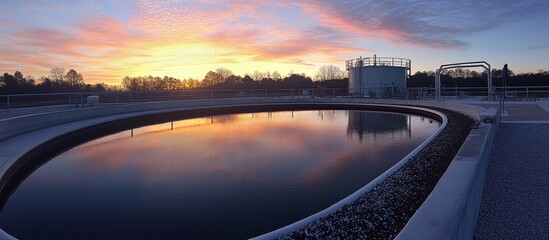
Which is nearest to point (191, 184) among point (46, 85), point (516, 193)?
point (516, 193)

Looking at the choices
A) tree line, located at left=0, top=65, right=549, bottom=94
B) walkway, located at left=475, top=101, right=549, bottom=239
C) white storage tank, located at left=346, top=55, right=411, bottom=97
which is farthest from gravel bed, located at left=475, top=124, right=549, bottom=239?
tree line, located at left=0, top=65, right=549, bottom=94

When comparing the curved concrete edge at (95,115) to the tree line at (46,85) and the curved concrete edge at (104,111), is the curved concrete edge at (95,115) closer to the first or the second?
the curved concrete edge at (104,111)

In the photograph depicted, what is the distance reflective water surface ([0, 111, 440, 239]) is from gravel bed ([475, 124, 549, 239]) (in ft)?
5.62

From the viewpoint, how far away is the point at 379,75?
95.3 feet

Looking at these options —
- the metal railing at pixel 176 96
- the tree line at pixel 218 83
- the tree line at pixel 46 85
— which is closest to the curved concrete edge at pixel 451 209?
the metal railing at pixel 176 96

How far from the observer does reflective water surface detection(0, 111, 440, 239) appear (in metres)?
4.19

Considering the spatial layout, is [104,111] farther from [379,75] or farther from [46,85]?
[46,85]

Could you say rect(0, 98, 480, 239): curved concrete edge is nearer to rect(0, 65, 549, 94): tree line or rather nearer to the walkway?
the walkway

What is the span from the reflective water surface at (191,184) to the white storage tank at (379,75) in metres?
19.0

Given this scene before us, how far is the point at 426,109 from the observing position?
1658 centimetres

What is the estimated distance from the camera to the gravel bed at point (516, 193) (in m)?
3.33

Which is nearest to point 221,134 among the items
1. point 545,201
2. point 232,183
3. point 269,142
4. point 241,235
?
point 269,142

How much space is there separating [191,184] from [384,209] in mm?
3178

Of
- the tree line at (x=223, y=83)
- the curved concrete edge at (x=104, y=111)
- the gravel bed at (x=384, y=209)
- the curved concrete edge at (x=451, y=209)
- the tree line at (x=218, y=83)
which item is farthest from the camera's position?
the tree line at (x=218, y=83)
